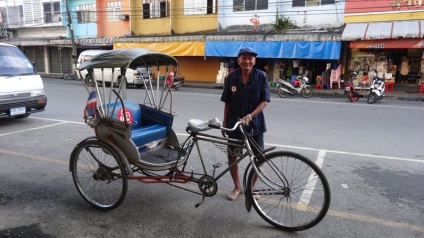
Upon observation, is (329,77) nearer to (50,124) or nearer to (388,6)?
(388,6)

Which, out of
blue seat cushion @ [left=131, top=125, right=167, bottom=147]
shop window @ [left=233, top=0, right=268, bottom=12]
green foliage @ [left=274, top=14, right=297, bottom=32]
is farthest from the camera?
shop window @ [left=233, top=0, right=268, bottom=12]

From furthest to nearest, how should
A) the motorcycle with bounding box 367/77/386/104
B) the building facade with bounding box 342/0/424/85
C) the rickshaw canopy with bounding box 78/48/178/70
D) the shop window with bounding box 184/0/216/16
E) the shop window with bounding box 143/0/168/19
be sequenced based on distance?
the shop window with bounding box 143/0/168/19
the shop window with bounding box 184/0/216/16
the building facade with bounding box 342/0/424/85
the motorcycle with bounding box 367/77/386/104
the rickshaw canopy with bounding box 78/48/178/70

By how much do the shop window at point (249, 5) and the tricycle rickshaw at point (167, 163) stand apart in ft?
53.9

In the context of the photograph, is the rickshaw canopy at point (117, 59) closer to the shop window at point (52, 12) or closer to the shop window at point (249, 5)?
the shop window at point (249, 5)

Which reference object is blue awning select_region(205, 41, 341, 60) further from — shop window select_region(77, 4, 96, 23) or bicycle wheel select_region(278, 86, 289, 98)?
shop window select_region(77, 4, 96, 23)

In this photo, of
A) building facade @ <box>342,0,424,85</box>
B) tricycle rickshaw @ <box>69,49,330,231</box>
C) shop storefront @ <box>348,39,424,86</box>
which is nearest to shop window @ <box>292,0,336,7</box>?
building facade @ <box>342,0,424,85</box>

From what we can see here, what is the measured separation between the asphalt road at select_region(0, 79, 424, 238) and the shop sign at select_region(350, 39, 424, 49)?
27.6ft

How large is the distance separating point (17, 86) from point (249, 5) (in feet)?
49.7

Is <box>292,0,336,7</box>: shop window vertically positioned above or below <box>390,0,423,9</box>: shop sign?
above

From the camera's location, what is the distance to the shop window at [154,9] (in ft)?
77.1

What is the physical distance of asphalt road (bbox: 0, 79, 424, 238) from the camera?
325cm

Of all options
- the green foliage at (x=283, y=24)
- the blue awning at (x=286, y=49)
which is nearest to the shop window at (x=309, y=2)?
the green foliage at (x=283, y=24)

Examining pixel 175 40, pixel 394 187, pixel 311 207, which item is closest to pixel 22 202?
pixel 311 207

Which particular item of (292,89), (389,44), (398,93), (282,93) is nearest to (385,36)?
(389,44)
